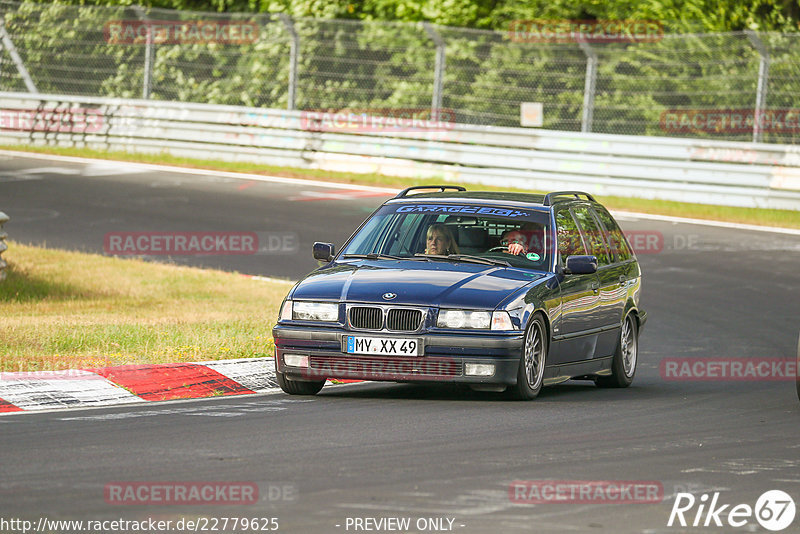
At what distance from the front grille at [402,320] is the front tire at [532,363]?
74 cm

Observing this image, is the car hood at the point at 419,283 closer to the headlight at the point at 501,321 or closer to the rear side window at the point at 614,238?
the headlight at the point at 501,321

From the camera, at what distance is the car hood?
9.58 metres

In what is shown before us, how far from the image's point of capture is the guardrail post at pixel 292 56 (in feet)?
87.6

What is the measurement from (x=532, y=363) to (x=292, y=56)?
17.7 meters

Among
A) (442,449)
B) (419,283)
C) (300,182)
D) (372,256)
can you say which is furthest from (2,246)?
(300,182)

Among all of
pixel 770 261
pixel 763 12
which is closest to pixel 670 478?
pixel 770 261

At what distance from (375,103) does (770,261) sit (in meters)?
10.1

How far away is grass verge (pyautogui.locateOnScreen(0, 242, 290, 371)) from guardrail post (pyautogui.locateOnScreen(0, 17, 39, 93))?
40.2ft

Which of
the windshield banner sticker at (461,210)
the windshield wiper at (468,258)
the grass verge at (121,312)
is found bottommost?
the grass verge at (121,312)

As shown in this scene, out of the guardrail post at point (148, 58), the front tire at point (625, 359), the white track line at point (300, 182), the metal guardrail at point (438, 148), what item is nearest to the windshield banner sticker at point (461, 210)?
the front tire at point (625, 359)

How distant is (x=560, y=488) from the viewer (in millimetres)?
6762

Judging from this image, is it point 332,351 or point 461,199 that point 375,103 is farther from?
point 332,351

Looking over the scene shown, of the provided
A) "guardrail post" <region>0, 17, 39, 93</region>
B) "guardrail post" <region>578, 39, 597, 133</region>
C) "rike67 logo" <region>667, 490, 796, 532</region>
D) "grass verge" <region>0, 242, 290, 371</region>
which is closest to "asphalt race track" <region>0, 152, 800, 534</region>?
"rike67 logo" <region>667, 490, 796, 532</region>

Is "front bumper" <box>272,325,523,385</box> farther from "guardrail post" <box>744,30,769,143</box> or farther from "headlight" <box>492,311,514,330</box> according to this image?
"guardrail post" <box>744,30,769,143</box>
